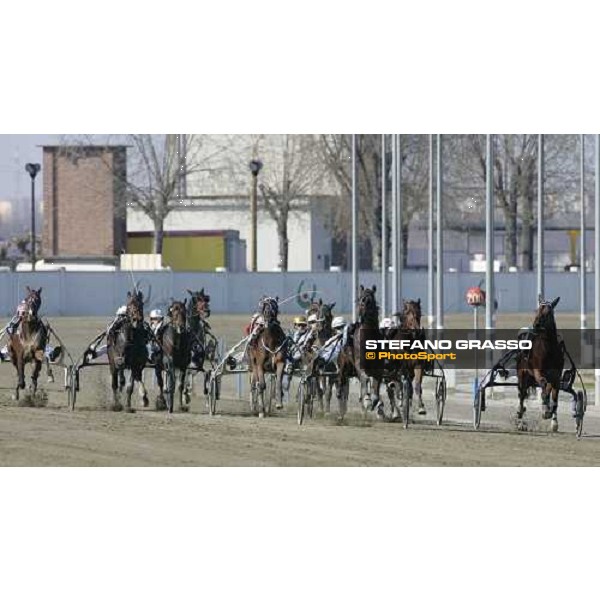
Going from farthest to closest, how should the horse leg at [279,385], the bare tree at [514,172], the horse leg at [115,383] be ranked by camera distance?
the bare tree at [514,172]
the horse leg at [115,383]
the horse leg at [279,385]

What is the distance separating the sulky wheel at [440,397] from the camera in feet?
76.6

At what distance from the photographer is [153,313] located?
81.8 ft

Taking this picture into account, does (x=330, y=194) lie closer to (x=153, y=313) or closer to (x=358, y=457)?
(x=153, y=313)

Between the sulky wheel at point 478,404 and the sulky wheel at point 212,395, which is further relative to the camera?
the sulky wheel at point 212,395

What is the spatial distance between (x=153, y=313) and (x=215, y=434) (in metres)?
2.60

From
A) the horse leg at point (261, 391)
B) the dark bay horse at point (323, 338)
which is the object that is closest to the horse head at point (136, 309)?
the horse leg at point (261, 391)

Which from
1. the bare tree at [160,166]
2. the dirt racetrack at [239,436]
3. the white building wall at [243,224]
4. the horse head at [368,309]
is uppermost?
the bare tree at [160,166]

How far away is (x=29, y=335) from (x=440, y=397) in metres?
5.42

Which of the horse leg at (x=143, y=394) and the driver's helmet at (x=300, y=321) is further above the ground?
the driver's helmet at (x=300, y=321)

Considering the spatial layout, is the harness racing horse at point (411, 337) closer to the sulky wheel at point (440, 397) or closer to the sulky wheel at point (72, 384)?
the sulky wheel at point (440, 397)

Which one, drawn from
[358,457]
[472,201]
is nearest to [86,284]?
[358,457]

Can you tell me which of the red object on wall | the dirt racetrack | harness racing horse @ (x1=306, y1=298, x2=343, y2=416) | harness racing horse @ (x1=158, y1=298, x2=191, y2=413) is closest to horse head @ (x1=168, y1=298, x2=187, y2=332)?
harness racing horse @ (x1=158, y1=298, x2=191, y2=413)

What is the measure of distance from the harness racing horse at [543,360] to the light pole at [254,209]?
5.86 metres

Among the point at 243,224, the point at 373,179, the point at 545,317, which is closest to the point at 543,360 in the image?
the point at 545,317
